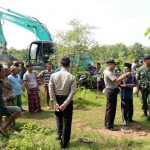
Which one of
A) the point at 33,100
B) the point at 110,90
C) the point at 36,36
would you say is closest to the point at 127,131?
the point at 110,90

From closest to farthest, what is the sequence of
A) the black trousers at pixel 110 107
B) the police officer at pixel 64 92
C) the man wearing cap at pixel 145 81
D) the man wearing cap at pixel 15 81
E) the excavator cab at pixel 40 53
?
the police officer at pixel 64 92, the black trousers at pixel 110 107, the man wearing cap at pixel 145 81, the man wearing cap at pixel 15 81, the excavator cab at pixel 40 53

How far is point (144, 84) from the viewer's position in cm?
671

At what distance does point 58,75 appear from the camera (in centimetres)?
468

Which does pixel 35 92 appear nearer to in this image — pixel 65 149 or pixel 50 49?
pixel 65 149

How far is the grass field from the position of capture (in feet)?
14.8

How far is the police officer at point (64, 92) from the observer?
4664 millimetres

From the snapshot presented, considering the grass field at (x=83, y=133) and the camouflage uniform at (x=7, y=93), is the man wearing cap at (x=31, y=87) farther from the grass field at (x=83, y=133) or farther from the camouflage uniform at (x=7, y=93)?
the camouflage uniform at (x=7, y=93)

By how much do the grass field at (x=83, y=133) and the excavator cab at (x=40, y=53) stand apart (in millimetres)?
5410

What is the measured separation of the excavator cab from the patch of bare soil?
8377 mm

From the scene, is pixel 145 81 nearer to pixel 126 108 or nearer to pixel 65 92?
pixel 126 108

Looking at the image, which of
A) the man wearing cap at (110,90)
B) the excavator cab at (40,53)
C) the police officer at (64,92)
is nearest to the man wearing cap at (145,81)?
the man wearing cap at (110,90)

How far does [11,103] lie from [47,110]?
2.58 meters

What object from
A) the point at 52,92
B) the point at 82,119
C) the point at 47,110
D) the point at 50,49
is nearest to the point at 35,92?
the point at 47,110

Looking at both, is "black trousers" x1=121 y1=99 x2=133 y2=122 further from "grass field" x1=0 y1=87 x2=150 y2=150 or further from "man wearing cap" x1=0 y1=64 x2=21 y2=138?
"man wearing cap" x1=0 y1=64 x2=21 y2=138
